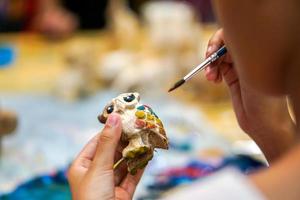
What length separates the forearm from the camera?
0.50 m

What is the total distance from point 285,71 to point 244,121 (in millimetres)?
401

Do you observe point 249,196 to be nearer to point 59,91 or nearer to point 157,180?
point 157,180

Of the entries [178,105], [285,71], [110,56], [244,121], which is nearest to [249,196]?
[285,71]

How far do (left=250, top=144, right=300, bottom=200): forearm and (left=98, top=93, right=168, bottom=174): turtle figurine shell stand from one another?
0.97 ft

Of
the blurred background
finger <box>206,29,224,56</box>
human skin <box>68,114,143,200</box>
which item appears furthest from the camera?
the blurred background

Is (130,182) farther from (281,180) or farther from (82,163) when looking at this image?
(281,180)

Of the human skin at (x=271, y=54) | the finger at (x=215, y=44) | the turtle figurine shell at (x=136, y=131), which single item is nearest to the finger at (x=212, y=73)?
the finger at (x=215, y=44)

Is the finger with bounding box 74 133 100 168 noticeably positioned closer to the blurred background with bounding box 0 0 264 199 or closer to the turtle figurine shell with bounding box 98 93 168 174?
the turtle figurine shell with bounding box 98 93 168 174

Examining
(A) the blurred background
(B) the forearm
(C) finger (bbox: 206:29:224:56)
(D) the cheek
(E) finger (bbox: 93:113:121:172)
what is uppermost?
(D) the cheek

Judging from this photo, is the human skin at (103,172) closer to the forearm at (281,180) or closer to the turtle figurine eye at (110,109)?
the turtle figurine eye at (110,109)

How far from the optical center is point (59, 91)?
1.47 metres

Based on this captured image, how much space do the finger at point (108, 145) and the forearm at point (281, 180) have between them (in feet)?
0.89

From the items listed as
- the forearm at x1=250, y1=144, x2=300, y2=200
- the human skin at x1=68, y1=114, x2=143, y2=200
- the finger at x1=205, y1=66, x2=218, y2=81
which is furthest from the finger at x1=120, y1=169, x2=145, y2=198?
the forearm at x1=250, y1=144, x2=300, y2=200

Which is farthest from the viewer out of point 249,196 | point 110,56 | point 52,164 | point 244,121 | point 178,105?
point 110,56
